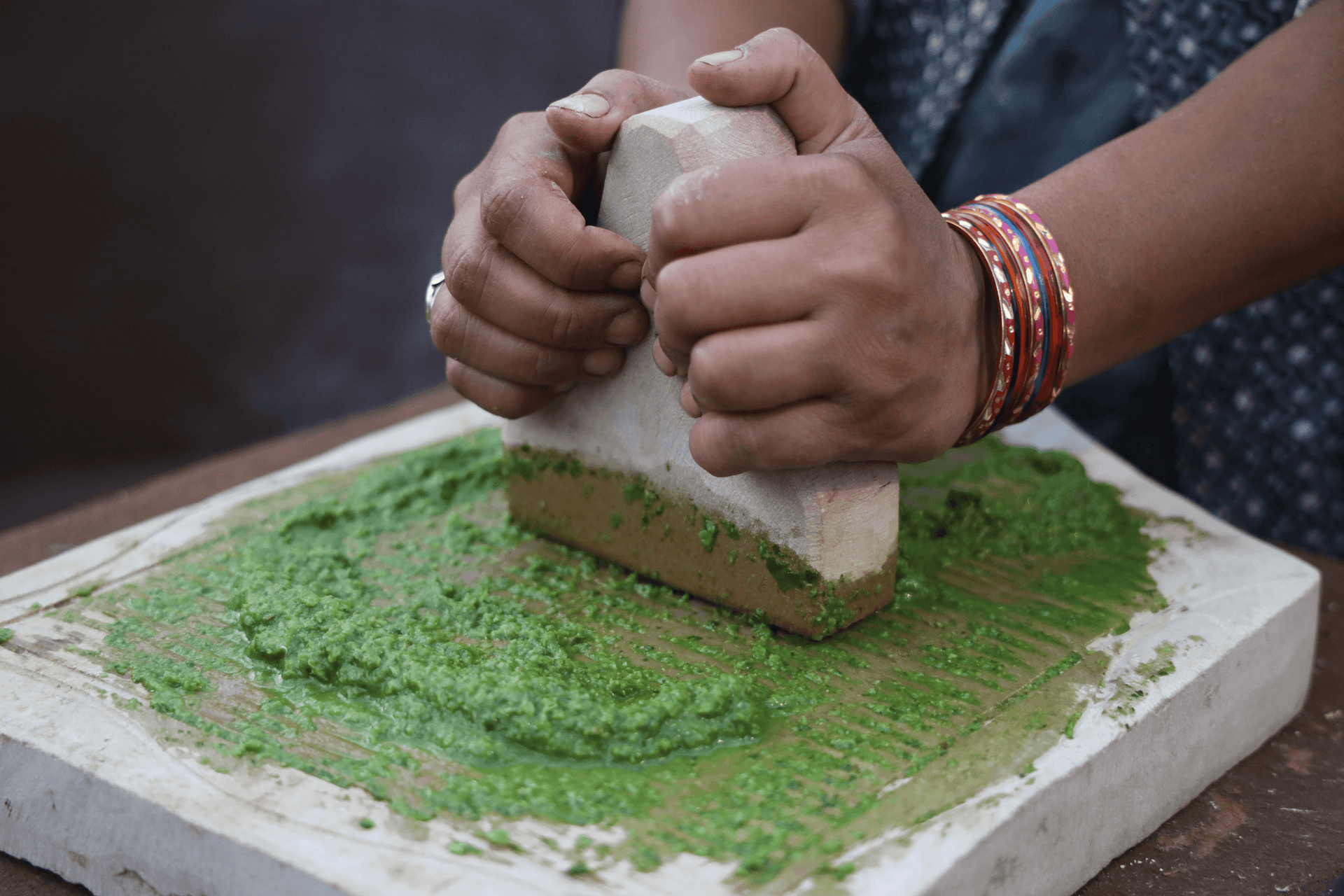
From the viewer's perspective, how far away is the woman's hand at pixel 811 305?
79 centimetres

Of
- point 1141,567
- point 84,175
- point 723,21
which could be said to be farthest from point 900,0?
point 84,175

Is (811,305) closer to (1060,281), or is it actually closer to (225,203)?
(1060,281)

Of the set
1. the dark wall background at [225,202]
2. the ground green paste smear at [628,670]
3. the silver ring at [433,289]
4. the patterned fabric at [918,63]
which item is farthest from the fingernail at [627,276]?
the dark wall background at [225,202]

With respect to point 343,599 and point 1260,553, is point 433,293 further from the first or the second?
point 1260,553

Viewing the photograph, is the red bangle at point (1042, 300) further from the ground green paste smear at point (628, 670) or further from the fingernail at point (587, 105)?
the fingernail at point (587, 105)

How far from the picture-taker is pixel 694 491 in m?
1.01

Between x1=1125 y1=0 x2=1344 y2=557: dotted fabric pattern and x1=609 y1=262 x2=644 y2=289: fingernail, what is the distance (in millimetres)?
864

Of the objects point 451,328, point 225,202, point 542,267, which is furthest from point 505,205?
point 225,202

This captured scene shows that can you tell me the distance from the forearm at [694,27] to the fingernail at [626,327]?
0.53 meters

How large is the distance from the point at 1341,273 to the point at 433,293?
1.14 metres

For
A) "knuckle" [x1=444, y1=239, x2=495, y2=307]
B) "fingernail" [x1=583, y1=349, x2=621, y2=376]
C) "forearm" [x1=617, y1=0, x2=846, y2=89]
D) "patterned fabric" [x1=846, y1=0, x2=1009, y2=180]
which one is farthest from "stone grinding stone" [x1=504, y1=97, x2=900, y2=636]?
"patterned fabric" [x1=846, y1=0, x2=1009, y2=180]

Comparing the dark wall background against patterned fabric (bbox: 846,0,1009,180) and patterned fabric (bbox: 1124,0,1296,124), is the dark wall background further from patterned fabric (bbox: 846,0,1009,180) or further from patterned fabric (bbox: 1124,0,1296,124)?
patterned fabric (bbox: 1124,0,1296,124)

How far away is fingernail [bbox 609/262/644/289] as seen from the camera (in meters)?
0.96

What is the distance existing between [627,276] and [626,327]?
5 cm
